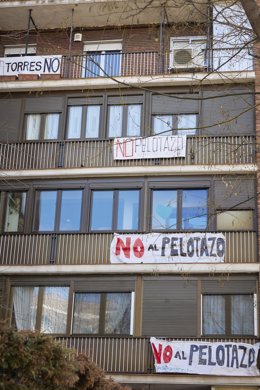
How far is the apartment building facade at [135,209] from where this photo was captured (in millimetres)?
18797

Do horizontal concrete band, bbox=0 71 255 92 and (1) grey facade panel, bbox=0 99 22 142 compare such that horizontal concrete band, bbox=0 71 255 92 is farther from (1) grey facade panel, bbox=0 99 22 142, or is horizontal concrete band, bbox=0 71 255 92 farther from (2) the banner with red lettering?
(2) the banner with red lettering

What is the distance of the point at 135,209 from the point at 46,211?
2.70m

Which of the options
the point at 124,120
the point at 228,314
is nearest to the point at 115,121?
the point at 124,120

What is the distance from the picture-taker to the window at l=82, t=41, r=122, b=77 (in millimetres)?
22141

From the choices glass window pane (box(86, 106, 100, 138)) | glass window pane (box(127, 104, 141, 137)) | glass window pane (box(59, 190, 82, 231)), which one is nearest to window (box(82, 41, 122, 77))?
glass window pane (box(86, 106, 100, 138))

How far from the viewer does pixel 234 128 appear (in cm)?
2050

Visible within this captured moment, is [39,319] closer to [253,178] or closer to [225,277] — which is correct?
[225,277]

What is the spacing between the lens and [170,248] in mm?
19547

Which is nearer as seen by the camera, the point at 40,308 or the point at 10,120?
the point at 40,308

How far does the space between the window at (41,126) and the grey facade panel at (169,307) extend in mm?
5657

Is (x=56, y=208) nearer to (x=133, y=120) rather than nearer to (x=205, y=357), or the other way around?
(x=133, y=120)

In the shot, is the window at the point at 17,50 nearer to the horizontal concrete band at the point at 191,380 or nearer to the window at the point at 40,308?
the window at the point at 40,308

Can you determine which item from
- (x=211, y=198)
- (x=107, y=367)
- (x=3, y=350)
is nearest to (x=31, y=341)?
(x=3, y=350)

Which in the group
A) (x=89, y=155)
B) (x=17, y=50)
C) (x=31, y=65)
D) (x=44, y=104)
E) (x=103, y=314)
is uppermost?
(x=17, y=50)
